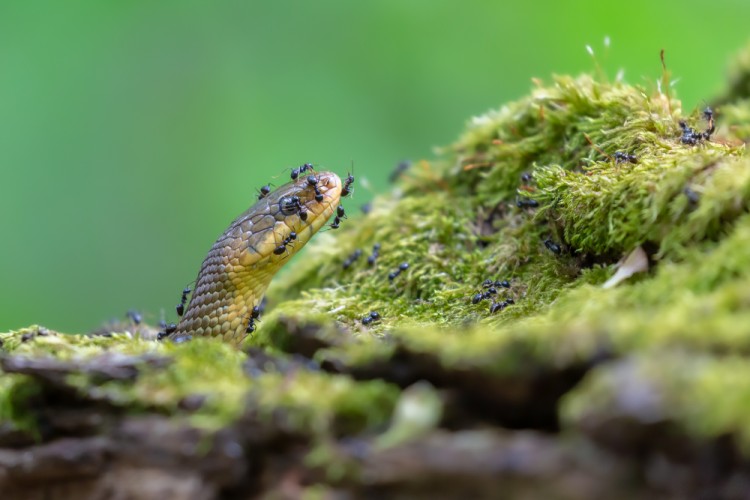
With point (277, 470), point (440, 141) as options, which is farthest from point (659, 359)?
point (440, 141)

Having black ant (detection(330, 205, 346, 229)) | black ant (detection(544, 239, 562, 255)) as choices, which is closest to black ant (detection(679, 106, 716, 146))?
black ant (detection(544, 239, 562, 255))

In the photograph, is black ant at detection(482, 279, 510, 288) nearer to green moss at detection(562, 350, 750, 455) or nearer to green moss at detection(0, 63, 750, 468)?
green moss at detection(0, 63, 750, 468)

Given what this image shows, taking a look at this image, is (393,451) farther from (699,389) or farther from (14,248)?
(14,248)

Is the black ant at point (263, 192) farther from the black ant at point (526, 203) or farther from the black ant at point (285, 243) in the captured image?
the black ant at point (526, 203)

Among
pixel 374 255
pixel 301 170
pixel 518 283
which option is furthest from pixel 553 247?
pixel 301 170

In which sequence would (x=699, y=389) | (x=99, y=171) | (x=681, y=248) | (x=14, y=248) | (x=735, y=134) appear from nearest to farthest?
(x=699, y=389) < (x=681, y=248) < (x=735, y=134) < (x=14, y=248) < (x=99, y=171)

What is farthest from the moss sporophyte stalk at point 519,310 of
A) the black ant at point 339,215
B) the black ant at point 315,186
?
the black ant at point 315,186
